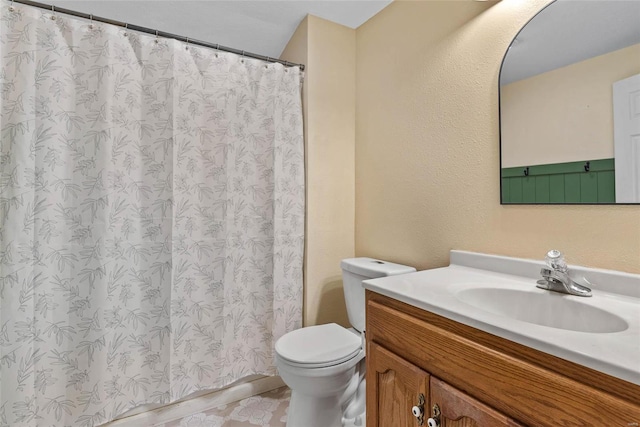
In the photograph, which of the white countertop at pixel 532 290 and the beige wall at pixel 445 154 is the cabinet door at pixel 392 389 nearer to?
the white countertop at pixel 532 290

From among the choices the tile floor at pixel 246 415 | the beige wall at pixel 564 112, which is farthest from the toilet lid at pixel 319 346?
the beige wall at pixel 564 112

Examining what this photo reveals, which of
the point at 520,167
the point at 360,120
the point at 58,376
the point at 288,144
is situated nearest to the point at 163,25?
the point at 288,144

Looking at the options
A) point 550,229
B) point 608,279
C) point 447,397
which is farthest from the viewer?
point 550,229

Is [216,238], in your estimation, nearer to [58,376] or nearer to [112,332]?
[112,332]

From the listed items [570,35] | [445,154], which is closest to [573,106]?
[570,35]

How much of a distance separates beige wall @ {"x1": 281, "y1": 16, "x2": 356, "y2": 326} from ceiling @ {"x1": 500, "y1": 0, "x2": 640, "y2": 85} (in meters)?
0.98

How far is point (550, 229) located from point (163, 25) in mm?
2258

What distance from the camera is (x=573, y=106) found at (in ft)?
3.17

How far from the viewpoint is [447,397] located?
2.30 feet

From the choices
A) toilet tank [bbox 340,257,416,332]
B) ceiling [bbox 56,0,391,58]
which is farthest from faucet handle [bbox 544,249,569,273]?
ceiling [bbox 56,0,391,58]

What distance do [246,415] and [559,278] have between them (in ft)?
5.18

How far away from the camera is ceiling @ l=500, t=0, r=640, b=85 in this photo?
0.88 m

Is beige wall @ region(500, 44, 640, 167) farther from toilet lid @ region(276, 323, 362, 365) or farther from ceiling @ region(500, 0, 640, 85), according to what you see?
toilet lid @ region(276, 323, 362, 365)

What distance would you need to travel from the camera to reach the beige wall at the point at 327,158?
5.99ft
